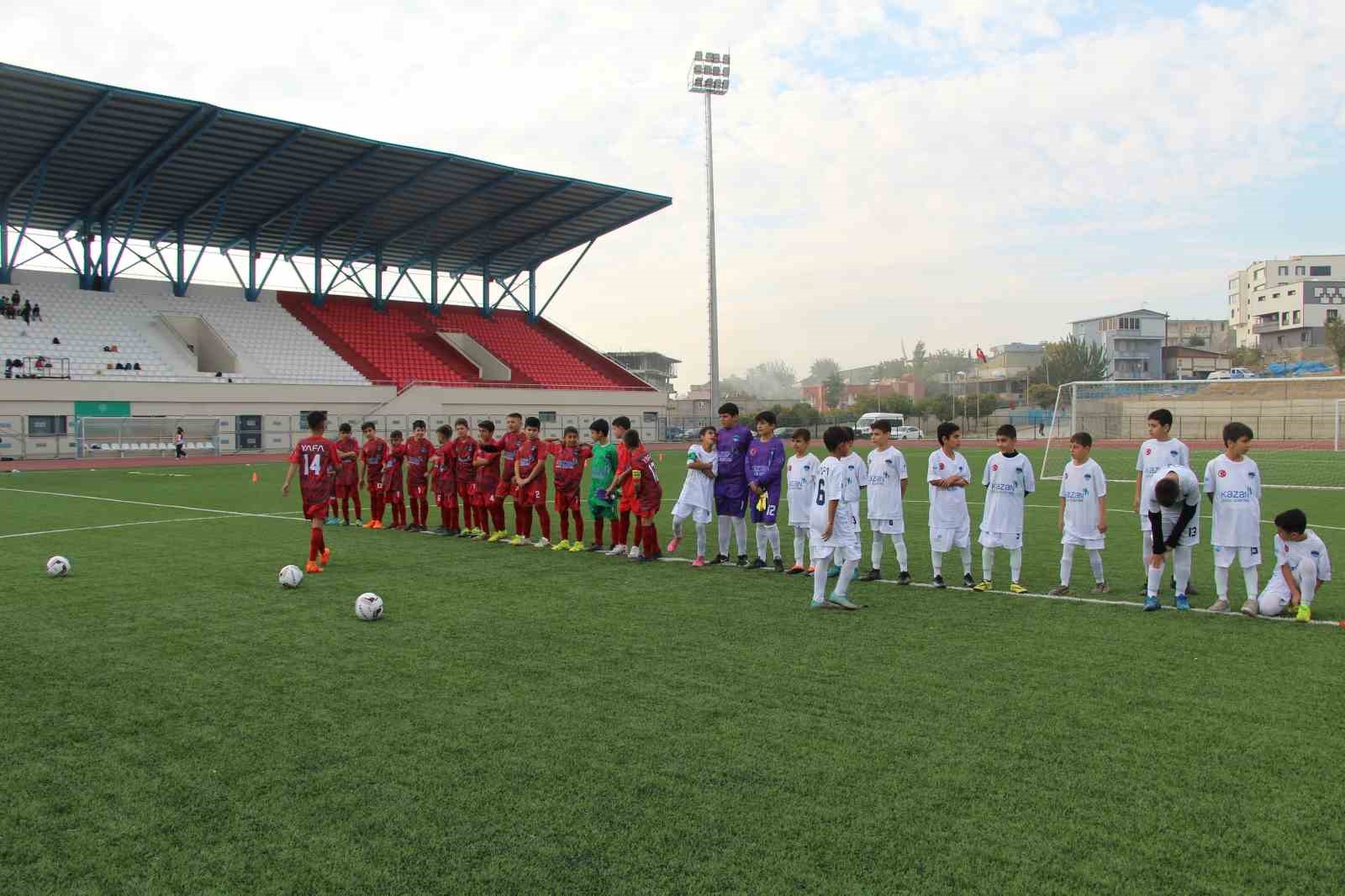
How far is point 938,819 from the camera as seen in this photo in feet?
13.6

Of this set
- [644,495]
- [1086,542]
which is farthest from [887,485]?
[644,495]

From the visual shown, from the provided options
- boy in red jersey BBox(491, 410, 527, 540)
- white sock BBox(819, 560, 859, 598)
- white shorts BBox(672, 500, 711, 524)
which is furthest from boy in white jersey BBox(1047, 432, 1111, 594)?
boy in red jersey BBox(491, 410, 527, 540)

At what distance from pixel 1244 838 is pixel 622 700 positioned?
3.25 meters

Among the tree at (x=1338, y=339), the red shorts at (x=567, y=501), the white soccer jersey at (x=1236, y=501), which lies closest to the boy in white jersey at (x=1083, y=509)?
the white soccer jersey at (x=1236, y=501)

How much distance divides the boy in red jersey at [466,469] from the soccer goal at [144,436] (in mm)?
27111

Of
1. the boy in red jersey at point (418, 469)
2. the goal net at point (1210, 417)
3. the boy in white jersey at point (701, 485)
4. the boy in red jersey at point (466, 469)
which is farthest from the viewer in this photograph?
the goal net at point (1210, 417)

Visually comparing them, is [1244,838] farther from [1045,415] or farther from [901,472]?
[1045,415]

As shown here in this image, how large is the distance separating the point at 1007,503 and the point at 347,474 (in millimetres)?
10301

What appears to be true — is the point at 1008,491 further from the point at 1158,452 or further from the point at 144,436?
the point at 144,436

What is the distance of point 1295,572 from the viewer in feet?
26.8

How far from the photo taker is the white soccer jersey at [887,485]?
1015cm

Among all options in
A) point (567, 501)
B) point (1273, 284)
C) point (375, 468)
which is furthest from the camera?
point (1273, 284)

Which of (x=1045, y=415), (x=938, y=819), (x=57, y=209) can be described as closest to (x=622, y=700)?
(x=938, y=819)

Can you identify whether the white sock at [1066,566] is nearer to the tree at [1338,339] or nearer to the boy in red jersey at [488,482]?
the boy in red jersey at [488,482]
